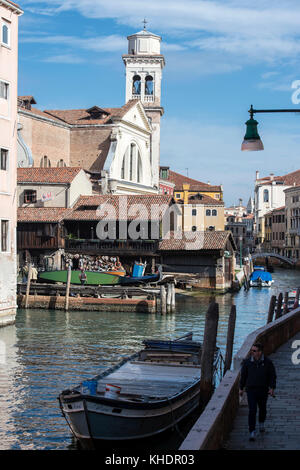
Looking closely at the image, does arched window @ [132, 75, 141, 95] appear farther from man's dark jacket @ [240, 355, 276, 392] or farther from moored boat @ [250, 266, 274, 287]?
man's dark jacket @ [240, 355, 276, 392]

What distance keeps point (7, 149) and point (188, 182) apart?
65.6 m

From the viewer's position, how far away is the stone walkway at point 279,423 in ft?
27.2

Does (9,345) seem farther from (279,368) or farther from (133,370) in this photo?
(279,368)

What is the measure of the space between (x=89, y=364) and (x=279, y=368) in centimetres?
774

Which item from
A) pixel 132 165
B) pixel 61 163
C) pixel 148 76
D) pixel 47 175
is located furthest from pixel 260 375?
pixel 148 76

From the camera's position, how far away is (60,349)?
22.0 meters

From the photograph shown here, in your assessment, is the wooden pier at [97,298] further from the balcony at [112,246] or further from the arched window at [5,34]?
the arched window at [5,34]

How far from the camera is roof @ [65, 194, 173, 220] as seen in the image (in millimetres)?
43062

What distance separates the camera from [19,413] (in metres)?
14.2

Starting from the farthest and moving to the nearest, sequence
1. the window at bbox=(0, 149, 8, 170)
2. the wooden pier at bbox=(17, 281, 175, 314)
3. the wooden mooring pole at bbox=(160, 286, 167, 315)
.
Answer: the wooden pier at bbox=(17, 281, 175, 314) < the wooden mooring pole at bbox=(160, 286, 167, 315) < the window at bbox=(0, 149, 8, 170)

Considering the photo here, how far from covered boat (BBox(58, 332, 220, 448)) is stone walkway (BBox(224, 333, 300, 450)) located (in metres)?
1.74

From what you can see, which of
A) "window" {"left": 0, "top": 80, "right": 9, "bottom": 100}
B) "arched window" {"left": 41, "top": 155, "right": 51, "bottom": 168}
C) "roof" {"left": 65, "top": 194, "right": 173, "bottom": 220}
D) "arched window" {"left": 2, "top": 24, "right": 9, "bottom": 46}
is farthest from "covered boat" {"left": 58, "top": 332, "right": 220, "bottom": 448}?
"arched window" {"left": 41, "top": 155, "right": 51, "bottom": 168}

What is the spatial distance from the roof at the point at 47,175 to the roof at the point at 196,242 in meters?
7.32
